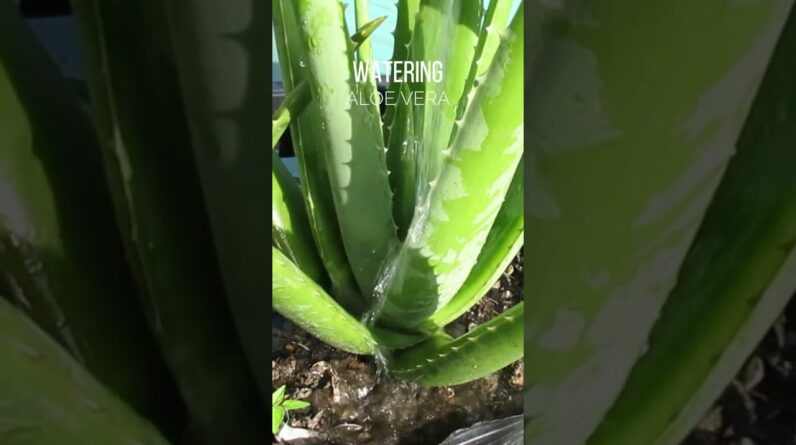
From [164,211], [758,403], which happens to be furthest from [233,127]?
[758,403]

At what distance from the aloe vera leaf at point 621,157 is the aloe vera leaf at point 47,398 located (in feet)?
0.33

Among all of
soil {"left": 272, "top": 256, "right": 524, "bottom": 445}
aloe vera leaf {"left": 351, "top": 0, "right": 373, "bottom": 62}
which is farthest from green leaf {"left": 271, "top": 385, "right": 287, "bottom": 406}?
aloe vera leaf {"left": 351, "top": 0, "right": 373, "bottom": 62}

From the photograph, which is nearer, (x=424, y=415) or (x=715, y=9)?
(x=715, y=9)

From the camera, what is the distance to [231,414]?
22 cm

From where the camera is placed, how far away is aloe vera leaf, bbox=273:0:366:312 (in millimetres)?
241

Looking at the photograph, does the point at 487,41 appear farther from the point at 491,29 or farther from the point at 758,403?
the point at 758,403

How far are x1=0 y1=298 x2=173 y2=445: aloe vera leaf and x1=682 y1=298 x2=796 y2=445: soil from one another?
0.15 metres

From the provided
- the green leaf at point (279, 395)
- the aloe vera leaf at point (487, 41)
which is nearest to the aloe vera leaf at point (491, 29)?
the aloe vera leaf at point (487, 41)

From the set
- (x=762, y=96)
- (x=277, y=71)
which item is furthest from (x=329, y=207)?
(x=762, y=96)

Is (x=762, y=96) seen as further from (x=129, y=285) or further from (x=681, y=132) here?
(x=129, y=285)

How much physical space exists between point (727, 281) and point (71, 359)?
16 centimetres

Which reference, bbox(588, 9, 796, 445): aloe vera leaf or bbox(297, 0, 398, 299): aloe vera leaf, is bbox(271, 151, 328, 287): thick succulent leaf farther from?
bbox(588, 9, 796, 445): aloe vera leaf

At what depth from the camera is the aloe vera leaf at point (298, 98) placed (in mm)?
227

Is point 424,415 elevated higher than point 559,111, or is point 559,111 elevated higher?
point 559,111
